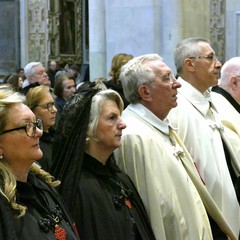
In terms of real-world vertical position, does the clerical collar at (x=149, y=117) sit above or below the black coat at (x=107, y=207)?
above

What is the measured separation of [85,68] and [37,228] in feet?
56.2

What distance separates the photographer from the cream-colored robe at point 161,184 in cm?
409

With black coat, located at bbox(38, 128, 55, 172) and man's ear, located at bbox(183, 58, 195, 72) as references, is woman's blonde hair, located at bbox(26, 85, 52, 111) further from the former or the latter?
man's ear, located at bbox(183, 58, 195, 72)

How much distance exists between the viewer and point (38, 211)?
128 inches

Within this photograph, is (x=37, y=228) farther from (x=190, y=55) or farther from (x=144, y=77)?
(x=190, y=55)

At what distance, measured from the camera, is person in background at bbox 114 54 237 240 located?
410 cm

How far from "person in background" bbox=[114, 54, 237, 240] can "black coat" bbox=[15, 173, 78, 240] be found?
81 centimetres

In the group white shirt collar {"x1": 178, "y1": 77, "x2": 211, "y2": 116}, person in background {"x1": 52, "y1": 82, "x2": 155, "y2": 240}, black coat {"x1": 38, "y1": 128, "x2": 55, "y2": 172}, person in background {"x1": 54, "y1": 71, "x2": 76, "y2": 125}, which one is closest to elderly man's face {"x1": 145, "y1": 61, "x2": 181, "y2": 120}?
person in background {"x1": 52, "y1": 82, "x2": 155, "y2": 240}

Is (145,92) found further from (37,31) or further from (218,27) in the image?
(37,31)

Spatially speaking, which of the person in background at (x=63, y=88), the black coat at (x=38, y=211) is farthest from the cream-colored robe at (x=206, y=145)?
the person in background at (x=63, y=88)

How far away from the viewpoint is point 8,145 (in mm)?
3211

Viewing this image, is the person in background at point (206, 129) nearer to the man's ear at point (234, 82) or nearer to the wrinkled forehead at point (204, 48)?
the wrinkled forehead at point (204, 48)

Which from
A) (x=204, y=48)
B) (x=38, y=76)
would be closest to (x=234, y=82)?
(x=204, y=48)

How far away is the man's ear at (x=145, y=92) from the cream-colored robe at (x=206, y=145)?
584 mm
